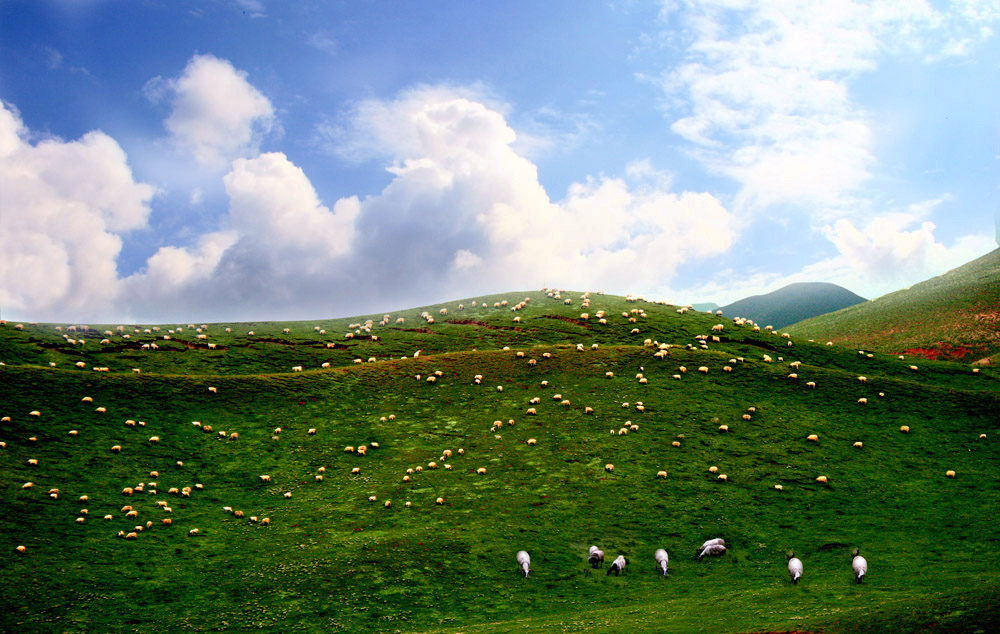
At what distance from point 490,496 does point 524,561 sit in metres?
8.88

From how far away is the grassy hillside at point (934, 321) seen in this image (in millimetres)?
119188

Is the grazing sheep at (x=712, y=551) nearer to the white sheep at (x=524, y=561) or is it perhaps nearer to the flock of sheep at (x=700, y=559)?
the flock of sheep at (x=700, y=559)

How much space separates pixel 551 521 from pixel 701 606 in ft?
39.2

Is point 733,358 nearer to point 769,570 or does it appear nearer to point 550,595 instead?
point 769,570

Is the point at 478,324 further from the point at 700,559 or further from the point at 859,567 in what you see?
the point at 859,567

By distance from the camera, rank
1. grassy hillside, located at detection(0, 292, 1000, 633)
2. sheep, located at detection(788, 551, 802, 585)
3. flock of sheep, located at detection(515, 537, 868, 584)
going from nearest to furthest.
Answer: grassy hillside, located at detection(0, 292, 1000, 633) < sheep, located at detection(788, 551, 802, 585) < flock of sheep, located at detection(515, 537, 868, 584)

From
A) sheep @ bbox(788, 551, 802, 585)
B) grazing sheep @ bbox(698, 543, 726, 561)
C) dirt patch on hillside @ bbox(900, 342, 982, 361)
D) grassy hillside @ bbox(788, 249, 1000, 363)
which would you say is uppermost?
grassy hillside @ bbox(788, 249, 1000, 363)

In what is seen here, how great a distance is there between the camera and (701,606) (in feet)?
89.9

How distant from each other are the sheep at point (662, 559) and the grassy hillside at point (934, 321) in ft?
365

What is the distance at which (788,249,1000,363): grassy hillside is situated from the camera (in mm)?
119188

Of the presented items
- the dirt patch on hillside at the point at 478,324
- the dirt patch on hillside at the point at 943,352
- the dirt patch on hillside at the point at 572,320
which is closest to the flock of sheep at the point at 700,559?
the dirt patch on hillside at the point at 572,320

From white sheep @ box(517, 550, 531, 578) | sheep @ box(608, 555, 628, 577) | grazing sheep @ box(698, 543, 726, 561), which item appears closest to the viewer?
white sheep @ box(517, 550, 531, 578)

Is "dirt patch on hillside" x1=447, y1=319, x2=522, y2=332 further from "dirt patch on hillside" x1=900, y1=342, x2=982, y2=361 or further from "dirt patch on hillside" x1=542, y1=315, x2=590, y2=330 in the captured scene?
"dirt patch on hillside" x1=900, y1=342, x2=982, y2=361

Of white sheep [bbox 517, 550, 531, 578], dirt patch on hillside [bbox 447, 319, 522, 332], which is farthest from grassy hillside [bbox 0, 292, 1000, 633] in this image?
dirt patch on hillside [bbox 447, 319, 522, 332]
